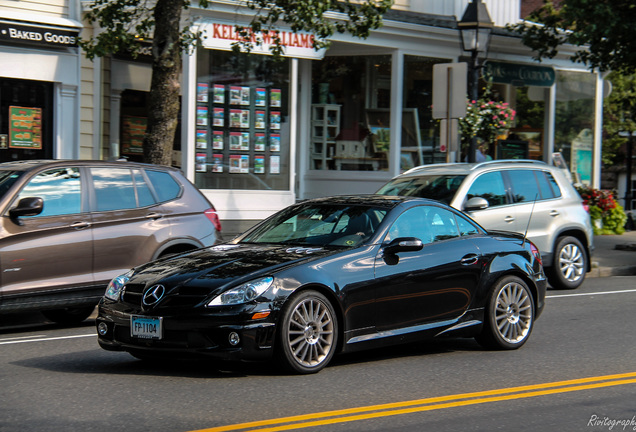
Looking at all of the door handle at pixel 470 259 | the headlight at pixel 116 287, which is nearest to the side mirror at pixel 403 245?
the door handle at pixel 470 259

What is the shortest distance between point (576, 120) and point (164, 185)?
→ 55.6 ft

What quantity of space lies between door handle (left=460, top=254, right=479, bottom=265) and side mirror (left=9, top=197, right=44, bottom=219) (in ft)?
13.8

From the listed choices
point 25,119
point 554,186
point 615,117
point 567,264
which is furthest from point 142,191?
point 615,117

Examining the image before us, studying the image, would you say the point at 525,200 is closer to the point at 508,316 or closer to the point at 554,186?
the point at 554,186

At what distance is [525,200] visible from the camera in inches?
525

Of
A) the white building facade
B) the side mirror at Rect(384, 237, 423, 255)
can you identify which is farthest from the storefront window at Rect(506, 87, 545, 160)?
the side mirror at Rect(384, 237, 423, 255)

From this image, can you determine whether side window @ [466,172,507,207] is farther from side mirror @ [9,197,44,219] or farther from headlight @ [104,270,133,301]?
headlight @ [104,270,133,301]

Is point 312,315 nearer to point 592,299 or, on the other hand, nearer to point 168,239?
point 168,239

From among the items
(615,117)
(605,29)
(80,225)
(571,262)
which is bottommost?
(571,262)

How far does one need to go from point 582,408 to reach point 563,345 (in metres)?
2.68

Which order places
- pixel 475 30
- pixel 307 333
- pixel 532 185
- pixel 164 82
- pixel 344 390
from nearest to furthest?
pixel 344 390, pixel 307 333, pixel 164 82, pixel 532 185, pixel 475 30

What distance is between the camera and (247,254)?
752cm

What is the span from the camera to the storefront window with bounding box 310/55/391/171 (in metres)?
20.8

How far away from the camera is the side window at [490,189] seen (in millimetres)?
12828
